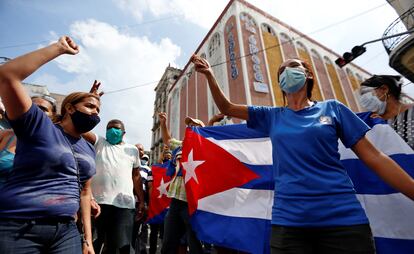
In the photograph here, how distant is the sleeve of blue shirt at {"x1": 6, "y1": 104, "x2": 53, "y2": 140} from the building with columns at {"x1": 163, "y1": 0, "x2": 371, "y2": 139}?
14335mm

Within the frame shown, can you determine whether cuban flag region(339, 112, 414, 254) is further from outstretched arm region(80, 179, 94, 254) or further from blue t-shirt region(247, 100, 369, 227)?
outstretched arm region(80, 179, 94, 254)

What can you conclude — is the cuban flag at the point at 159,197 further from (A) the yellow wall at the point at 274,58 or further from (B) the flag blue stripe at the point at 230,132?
(A) the yellow wall at the point at 274,58

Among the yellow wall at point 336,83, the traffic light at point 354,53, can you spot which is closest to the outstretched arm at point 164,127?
the traffic light at point 354,53

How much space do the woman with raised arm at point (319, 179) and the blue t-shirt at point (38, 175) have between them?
1.24 m

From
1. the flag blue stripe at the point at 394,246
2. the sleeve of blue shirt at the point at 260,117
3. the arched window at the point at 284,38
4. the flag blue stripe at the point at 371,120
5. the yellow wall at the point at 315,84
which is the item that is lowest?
the flag blue stripe at the point at 394,246

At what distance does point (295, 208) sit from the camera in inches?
51.3

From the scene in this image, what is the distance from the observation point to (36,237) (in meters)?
1.28

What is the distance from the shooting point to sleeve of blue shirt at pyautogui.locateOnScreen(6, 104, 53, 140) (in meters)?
1.27

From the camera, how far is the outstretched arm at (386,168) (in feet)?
4.20

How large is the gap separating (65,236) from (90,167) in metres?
0.51

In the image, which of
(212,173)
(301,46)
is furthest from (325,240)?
(301,46)

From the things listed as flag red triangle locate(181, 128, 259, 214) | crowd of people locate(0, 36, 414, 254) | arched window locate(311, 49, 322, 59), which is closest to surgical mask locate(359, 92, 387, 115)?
crowd of people locate(0, 36, 414, 254)

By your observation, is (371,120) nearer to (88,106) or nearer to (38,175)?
(88,106)

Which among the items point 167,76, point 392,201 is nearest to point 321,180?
point 392,201
